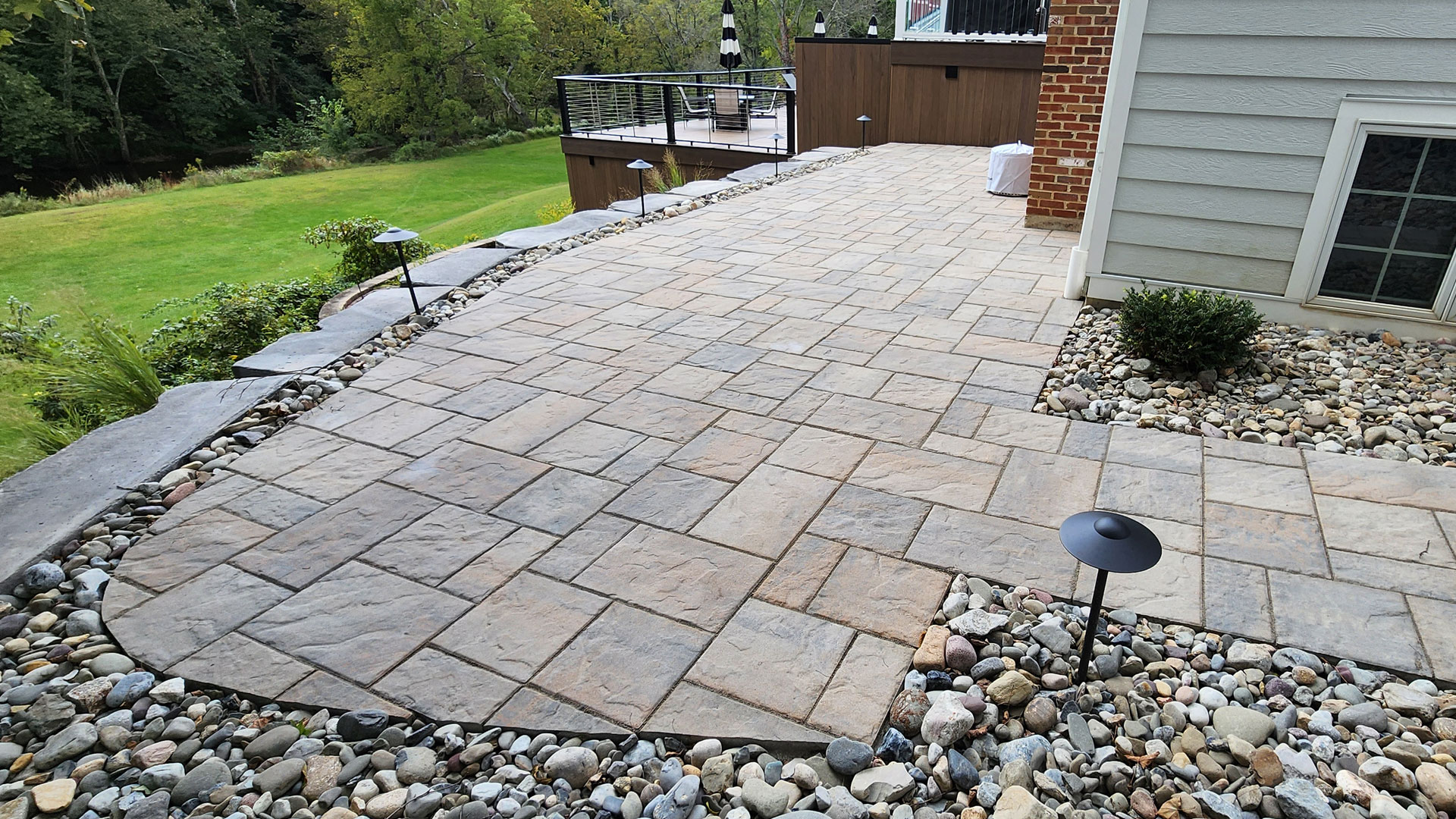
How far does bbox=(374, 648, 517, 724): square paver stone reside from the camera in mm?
1904

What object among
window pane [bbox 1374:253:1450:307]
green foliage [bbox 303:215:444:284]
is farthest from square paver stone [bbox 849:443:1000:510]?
green foliage [bbox 303:215:444:284]

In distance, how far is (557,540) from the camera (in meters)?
2.54

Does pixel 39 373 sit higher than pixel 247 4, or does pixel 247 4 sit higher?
pixel 247 4

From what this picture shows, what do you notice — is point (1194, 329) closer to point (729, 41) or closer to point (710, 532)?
point (710, 532)

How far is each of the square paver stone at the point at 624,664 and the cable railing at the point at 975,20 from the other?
9048 mm

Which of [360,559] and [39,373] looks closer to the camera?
[360,559]

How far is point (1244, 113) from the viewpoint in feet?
12.0

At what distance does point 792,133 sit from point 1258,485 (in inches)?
347

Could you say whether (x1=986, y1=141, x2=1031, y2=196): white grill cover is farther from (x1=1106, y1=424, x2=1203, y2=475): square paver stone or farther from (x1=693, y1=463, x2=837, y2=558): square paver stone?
(x1=693, y1=463, x2=837, y2=558): square paver stone

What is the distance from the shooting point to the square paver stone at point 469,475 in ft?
9.18

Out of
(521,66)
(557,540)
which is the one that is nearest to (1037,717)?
(557,540)

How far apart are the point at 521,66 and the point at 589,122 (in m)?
14.1

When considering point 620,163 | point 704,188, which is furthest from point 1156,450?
point 620,163

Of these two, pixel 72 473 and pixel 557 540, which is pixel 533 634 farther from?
pixel 72 473
